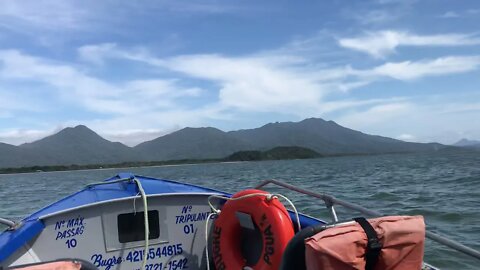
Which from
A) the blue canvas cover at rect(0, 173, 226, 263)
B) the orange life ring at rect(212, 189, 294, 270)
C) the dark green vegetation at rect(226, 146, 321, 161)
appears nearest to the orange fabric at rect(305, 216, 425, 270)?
the orange life ring at rect(212, 189, 294, 270)

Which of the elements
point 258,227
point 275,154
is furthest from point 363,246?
point 275,154

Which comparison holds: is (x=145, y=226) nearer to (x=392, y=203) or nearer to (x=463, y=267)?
(x=463, y=267)

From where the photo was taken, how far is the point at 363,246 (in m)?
2.91

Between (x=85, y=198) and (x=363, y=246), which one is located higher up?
(x=85, y=198)

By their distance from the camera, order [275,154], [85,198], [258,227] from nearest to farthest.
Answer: [258,227], [85,198], [275,154]

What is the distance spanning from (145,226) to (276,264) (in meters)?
1.55

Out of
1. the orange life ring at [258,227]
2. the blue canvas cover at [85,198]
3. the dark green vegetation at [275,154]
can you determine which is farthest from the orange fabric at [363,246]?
the dark green vegetation at [275,154]

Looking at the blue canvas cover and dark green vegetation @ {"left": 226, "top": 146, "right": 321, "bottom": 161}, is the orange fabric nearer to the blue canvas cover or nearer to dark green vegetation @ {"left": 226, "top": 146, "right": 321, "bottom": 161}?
the blue canvas cover

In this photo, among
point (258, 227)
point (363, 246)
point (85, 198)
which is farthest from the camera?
point (85, 198)

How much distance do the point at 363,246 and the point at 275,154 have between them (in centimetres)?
17040

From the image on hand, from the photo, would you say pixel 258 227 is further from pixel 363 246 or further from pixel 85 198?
pixel 85 198

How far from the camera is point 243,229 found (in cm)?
505

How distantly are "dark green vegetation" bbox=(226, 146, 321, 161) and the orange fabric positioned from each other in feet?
526

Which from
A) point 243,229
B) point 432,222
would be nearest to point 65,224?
point 243,229
